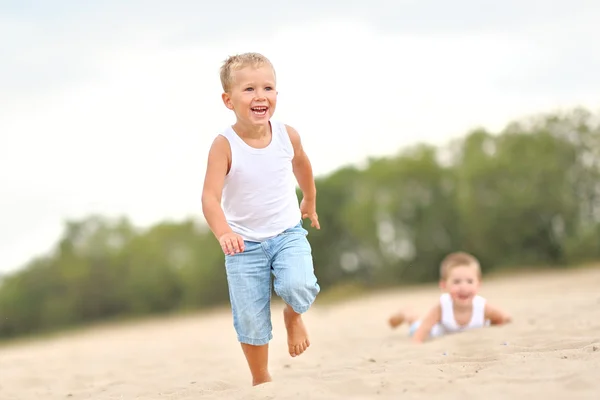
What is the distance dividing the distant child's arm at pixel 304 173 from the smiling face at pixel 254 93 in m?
0.37

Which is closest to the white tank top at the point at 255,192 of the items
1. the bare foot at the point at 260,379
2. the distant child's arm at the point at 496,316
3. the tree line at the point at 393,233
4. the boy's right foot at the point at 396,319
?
the bare foot at the point at 260,379

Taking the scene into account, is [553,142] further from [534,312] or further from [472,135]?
[534,312]

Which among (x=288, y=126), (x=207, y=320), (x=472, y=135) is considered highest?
(x=472, y=135)

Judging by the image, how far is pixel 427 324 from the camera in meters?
7.21

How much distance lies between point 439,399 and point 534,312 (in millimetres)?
5228

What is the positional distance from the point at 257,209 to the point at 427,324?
9.84ft

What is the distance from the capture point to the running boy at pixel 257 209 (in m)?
4.68

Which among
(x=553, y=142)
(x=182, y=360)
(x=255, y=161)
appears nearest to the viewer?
(x=255, y=161)

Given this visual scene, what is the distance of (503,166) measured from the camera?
54.0 ft

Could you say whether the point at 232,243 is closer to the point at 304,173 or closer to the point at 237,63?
the point at 304,173

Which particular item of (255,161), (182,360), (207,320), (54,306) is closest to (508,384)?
(255,161)

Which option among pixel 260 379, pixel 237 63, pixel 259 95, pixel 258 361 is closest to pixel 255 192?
pixel 259 95

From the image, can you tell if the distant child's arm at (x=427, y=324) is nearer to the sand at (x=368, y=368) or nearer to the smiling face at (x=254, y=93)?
the sand at (x=368, y=368)

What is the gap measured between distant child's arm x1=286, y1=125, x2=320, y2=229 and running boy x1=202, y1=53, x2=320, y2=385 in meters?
0.11
